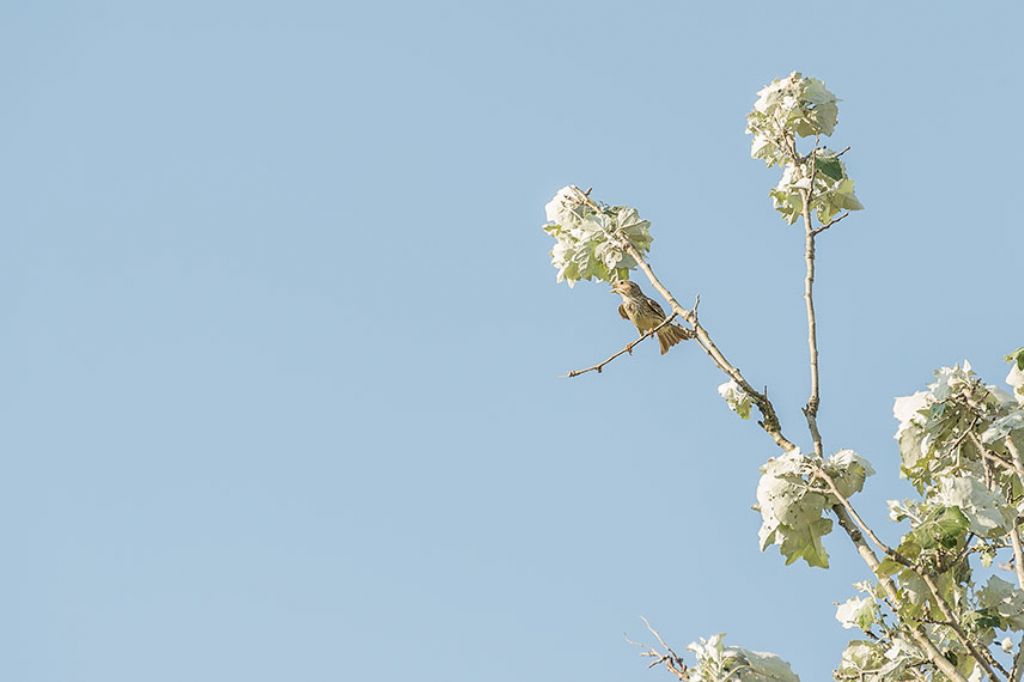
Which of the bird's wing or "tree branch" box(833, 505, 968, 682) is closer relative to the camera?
"tree branch" box(833, 505, 968, 682)

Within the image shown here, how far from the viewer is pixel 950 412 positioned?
4.82 metres

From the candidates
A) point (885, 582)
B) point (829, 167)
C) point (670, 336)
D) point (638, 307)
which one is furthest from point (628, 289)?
point (885, 582)

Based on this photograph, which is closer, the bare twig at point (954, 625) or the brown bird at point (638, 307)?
the bare twig at point (954, 625)

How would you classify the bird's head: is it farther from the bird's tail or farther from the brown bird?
the bird's tail

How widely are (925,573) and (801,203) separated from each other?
5.80ft

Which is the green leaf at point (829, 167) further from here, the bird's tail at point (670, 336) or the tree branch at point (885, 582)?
the tree branch at point (885, 582)

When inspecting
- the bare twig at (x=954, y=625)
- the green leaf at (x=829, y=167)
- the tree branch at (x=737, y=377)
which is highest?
the green leaf at (x=829, y=167)

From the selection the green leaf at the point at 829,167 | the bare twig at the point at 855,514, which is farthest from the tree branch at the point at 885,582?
the green leaf at the point at 829,167

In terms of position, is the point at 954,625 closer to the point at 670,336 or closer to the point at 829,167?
the point at 670,336

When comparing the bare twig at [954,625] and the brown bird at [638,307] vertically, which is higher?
the brown bird at [638,307]

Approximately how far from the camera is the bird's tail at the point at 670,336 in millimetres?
4828

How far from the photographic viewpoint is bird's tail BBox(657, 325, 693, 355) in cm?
483

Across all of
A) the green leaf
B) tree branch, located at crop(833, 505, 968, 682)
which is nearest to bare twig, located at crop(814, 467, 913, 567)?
tree branch, located at crop(833, 505, 968, 682)

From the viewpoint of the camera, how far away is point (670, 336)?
195 inches
